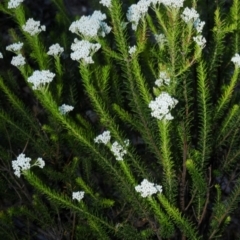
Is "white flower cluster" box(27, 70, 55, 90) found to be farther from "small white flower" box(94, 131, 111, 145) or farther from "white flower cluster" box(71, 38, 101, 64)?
"small white flower" box(94, 131, 111, 145)

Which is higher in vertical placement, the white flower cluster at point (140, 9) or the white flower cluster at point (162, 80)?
the white flower cluster at point (140, 9)

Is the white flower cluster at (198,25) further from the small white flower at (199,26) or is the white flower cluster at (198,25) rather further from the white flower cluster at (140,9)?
the white flower cluster at (140,9)

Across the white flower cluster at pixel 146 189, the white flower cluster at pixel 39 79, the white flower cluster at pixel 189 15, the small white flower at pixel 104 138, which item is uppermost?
the white flower cluster at pixel 39 79

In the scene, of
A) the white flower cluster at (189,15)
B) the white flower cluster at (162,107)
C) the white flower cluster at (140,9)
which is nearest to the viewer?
the white flower cluster at (162,107)

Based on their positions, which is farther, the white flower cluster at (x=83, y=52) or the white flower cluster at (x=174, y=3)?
the white flower cluster at (x=83, y=52)

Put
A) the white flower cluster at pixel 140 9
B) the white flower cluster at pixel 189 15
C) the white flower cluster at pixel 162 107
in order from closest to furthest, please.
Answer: the white flower cluster at pixel 162 107 → the white flower cluster at pixel 189 15 → the white flower cluster at pixel 140 9

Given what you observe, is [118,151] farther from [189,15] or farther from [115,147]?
[189,15]

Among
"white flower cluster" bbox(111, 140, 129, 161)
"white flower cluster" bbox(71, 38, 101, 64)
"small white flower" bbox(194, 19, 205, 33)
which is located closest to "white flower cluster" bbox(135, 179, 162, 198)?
"white flower cluster" bbox(111, 140, 129, 161)

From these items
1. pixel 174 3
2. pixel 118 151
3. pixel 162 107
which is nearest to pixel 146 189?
pixel 118 151

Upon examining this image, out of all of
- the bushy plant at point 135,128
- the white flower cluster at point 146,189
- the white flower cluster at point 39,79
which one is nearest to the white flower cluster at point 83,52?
the bushy plant at point 135,128
